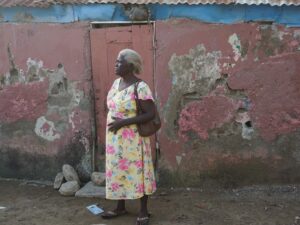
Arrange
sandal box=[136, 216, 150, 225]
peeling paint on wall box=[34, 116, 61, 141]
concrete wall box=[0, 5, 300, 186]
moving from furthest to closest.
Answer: peeling paint on wall box=[34, 116, 61, 141] < concrete wall box=[0, 5, 300, 186] < sandal box=[136, 216, 150, 225]

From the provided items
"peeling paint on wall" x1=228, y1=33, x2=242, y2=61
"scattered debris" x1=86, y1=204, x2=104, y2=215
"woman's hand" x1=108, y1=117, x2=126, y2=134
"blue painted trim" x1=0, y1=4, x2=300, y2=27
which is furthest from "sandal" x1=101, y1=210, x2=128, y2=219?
"blue painted trim" x1=0, y1=4, x2=300, y2=27

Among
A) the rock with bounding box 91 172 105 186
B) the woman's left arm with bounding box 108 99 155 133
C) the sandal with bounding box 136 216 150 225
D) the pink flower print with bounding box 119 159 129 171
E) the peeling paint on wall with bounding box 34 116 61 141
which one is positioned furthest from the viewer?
the peeling paint on wall with bounding box 34 116 61 141

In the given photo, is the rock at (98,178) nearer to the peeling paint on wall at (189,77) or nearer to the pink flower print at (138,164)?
the peeling paint on wall at (189,77)

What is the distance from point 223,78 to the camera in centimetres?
634

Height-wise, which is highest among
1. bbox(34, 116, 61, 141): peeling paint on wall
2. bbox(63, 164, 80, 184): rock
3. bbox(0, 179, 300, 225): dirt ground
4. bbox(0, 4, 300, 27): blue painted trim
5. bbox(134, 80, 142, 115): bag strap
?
bbox(0, 4, 300, 27): blue painted trim

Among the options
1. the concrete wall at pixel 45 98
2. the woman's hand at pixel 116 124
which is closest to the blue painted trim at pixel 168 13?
the concrete wall at pixel 45 98

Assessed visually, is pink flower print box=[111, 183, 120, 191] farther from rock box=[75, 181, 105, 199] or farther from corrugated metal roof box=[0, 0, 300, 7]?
corrugated metal roof box=[0, 0, 300, 7]

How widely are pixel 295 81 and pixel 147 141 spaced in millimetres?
2098

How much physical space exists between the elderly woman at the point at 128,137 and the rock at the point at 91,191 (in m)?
1.24

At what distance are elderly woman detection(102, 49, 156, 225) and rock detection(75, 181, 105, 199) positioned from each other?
4.05ft

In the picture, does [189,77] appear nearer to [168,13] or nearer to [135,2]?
[168,13]

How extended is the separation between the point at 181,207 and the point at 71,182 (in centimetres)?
157

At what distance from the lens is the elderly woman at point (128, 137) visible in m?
5.06

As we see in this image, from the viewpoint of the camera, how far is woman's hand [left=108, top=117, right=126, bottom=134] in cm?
506
